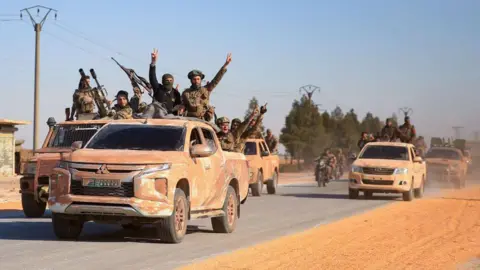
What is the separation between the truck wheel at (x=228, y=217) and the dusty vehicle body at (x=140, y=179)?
1.44ft

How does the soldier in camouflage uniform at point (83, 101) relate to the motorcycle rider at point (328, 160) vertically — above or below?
above

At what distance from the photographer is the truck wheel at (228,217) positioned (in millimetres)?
15414

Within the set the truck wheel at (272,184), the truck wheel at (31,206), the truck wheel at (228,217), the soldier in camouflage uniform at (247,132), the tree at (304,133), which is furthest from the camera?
the tree at (304,133)

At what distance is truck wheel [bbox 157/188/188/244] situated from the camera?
1311 centimetres

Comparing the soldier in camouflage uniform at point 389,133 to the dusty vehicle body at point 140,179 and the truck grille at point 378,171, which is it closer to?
the truck grille at point 378,171

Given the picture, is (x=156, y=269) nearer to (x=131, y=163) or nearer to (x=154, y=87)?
(x=131, y=163)

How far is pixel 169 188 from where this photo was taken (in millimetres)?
13008

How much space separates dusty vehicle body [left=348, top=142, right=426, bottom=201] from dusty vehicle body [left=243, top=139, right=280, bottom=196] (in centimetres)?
282

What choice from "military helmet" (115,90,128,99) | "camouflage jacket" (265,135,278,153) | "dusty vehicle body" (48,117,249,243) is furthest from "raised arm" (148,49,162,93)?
"camouflage jacket" (265,135,278,153)

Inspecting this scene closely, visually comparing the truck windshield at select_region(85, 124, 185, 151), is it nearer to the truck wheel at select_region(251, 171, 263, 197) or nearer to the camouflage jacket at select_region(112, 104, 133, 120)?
the camouflage jacket at select_region(112, 104, 133, 120)

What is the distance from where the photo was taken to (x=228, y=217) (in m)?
15.6

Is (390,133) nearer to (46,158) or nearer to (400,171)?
(400,171)

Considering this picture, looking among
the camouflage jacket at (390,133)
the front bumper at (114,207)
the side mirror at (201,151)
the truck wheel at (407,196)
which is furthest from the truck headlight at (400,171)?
the front bumper at (114,207)

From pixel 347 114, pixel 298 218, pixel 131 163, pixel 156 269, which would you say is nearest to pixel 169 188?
pixel 131 163
